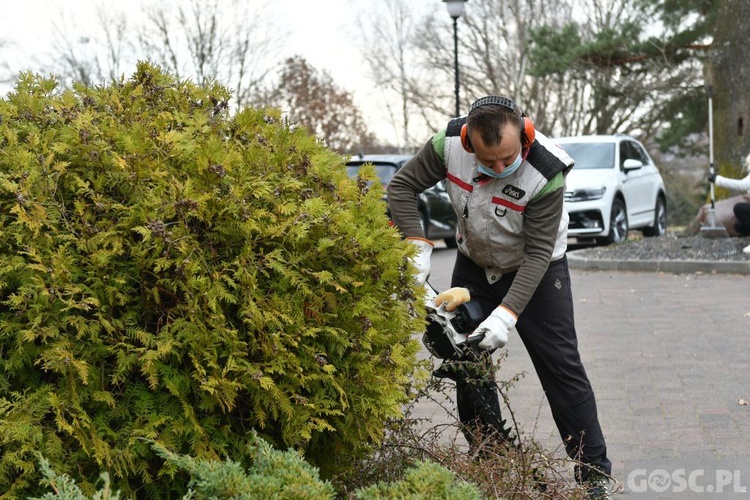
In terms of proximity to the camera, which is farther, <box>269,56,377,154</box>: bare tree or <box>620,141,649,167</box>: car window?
<box>269,56,377,154</box>: bare tree

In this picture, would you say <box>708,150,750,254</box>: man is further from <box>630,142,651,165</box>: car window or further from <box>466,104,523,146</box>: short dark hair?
<box>466,104,523,146</box>: short dark hair

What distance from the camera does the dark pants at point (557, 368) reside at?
4098 mm

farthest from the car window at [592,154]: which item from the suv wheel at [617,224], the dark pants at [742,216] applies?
the dark pants at [742,216]

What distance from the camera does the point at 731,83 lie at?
17641 mm

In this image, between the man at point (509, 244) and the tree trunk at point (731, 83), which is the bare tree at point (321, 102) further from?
the man at point (509, 244)

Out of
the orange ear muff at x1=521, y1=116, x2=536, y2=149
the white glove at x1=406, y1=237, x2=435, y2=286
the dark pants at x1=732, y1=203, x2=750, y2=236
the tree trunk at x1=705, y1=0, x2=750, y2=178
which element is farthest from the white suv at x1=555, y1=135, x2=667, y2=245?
the orange ear muff at x1=521, y1=116, x2=536, y2=149

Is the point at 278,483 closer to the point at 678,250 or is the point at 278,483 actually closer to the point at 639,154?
the point at 678,250

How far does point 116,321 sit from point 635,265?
11.3m

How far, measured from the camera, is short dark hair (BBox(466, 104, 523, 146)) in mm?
3588

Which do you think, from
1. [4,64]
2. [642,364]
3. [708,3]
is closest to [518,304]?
[642,364]

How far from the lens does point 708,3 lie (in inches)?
899

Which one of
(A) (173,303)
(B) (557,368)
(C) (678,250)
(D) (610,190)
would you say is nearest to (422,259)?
(B) (557,368)

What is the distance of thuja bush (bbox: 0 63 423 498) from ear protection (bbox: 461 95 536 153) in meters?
0.71

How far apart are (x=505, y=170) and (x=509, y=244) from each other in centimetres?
40
